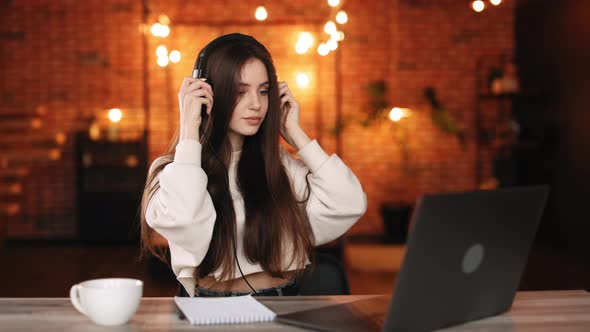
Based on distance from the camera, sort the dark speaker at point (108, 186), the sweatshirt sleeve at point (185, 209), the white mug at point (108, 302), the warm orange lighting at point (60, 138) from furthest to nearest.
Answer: the warm orange lighting at point (60, 138) < the dark speaker at point (108, 186) < the sweatshirt sleeve at point (185, 209) < the white mug at point (108, 302)

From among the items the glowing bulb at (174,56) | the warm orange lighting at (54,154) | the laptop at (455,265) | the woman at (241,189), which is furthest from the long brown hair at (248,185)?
the warm orange lighting at (54,154)

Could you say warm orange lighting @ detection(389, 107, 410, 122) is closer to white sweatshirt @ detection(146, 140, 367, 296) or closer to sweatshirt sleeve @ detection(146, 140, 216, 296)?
white sweatshirt @ detection(146, 140, 367, 296)

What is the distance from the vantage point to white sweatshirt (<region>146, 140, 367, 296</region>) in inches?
72.9

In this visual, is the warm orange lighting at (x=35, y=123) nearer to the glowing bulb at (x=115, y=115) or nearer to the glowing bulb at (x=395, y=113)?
the glowing bulb at (x=115, y=115)

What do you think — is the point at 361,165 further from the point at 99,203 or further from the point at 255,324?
the point at 255,324

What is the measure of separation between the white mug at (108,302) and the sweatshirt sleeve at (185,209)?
1.56ft

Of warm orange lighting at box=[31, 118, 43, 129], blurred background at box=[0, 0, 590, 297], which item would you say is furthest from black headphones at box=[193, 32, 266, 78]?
warm orange lighting at box=[31, 118, 43, 129]

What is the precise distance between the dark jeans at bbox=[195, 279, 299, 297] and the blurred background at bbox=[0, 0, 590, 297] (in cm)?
536

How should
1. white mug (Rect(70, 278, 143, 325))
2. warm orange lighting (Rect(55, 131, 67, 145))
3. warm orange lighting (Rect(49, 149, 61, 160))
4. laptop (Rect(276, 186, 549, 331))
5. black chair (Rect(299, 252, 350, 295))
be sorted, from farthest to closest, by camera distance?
warm orange lighting (Rect(55, 131, 67, 145)), warm orange lighting (Rect(49, 149, 61, 160)), black chair (Rect(299, 252, 350, 295)), white mug (Rect(70, 278, 143, 325)), laptop (Rect(276, 186, 549, 331))

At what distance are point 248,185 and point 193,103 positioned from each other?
322 millimetres

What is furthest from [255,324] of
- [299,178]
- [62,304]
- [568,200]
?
[568,200]

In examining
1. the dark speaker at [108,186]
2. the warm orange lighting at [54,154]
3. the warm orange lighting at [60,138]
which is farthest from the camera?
the warm orange lighting at [60,138]

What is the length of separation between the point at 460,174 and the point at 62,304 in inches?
266

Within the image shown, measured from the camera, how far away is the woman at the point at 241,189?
190cm
